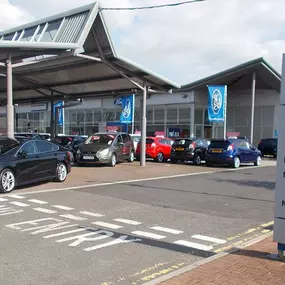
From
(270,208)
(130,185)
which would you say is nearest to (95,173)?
(130,185)

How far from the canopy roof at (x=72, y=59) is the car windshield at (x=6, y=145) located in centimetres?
332

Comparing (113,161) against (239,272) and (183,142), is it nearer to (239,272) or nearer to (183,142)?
(183,142)

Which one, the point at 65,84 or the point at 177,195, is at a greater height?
the point at 65,84

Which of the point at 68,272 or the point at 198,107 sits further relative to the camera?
the point at 198,107

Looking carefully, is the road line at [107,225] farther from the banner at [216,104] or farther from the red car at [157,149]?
the banner at [216,104]

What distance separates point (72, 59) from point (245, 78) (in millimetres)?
24799

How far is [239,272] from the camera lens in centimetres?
475

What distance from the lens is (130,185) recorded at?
1295 cm

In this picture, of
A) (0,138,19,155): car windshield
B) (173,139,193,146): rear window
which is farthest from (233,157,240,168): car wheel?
(0,138,19,155): car windshield

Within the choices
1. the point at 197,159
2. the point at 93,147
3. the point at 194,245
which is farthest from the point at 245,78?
the point at 194,245

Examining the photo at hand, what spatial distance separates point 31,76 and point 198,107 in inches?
850

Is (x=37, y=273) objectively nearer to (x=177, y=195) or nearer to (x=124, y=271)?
(x=124, y=271)

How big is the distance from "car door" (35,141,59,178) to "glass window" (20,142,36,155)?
8.9 inches

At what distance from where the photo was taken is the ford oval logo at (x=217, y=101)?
94.7 feet
